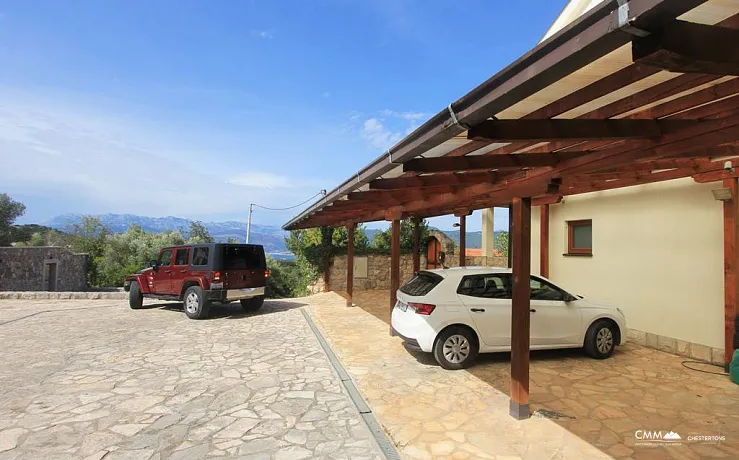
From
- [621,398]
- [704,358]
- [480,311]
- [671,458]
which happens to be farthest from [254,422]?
[704,358]

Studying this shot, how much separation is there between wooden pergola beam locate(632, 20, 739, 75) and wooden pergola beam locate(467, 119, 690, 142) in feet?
3.48

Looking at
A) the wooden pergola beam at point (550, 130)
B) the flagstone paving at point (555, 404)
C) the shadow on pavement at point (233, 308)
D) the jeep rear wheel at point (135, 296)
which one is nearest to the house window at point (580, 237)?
the flagstone paving at point (555, 404)

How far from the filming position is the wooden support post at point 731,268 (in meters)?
5.27

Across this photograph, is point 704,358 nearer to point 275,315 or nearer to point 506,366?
point 506,366

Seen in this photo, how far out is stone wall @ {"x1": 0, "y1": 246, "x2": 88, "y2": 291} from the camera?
16.0 meters

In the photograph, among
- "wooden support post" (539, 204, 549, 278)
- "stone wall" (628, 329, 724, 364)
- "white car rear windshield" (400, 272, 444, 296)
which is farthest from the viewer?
"wooden support post" (539, 204, 549, 278)

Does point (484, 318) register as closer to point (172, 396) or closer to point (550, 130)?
point (550, 130)

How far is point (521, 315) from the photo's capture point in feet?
13.4

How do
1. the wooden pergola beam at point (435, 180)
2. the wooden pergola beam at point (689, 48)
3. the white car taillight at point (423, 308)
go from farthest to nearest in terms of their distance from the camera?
1. the white car taillight at point (423, 308)
2. the wooden pergola beam at point (435, 180)
3. the wooden pergola beam at point (689, 48)

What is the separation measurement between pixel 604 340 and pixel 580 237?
294 cm

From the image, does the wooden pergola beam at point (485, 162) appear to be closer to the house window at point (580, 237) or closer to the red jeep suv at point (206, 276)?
the house window at point (580, 237)

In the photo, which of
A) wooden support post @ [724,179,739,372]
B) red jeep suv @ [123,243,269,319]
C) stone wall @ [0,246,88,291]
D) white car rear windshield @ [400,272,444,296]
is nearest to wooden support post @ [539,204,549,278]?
wooden support post @ [724,179,739,372]

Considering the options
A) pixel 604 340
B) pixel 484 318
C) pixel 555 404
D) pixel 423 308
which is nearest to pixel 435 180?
pixel 423 308

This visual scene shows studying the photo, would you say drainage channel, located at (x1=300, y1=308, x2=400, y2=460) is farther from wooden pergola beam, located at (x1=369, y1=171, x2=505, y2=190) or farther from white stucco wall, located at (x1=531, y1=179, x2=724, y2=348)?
white stucco wall, located at (x1=531, y1=179, x2=724, y2=348)
